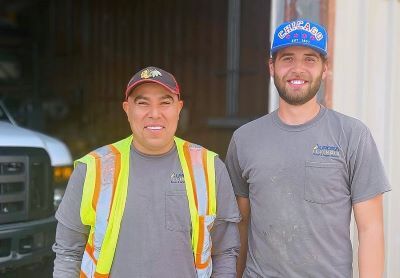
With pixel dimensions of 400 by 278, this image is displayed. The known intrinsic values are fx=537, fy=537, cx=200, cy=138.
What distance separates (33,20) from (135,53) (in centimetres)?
289

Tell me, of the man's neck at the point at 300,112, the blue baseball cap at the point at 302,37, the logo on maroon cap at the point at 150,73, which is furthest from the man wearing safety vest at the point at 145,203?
the blue baseball cap at the point at 302,37

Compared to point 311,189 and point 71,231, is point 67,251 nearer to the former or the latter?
point 71,231

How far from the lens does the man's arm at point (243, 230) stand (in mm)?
2443

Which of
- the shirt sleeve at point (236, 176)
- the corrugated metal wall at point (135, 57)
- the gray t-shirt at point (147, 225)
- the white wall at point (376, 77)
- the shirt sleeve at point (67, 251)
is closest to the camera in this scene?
the gray t-shirt at point (147, 225)

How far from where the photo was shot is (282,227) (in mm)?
2172

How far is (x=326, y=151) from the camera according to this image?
2.12 metres

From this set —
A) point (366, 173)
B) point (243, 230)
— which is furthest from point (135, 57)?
point (366, 173)

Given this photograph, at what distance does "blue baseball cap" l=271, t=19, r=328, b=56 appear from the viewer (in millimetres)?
2174

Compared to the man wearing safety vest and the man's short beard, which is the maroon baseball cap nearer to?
the man wearing safety vest

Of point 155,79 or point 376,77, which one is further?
point 376,77

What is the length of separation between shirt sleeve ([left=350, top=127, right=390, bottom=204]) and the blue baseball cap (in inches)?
16.5

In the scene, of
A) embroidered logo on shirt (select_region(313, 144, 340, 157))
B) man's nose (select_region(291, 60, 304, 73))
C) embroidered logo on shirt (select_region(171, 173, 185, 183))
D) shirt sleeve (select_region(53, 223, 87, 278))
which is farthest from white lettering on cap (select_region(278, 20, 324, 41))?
shirt sleeve (select_region(53, 223, 87, 278))

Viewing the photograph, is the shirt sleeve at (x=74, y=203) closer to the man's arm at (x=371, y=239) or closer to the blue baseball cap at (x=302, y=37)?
the blue baseball cap at (x=302, y=37)

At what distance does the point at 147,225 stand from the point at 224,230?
0.37 m
